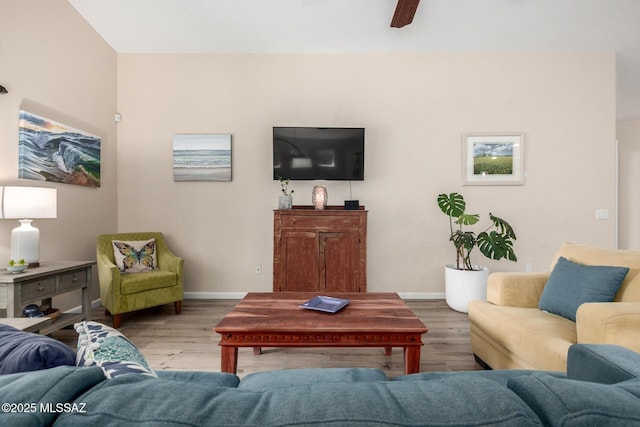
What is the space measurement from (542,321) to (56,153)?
419cm

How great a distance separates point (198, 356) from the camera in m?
2.25

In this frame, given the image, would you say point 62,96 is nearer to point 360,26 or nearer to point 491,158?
point 360,26

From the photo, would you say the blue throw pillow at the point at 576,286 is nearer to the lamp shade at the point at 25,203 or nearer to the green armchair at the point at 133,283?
the green armchair at the point at 133,283

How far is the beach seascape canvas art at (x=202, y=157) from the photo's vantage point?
3.74 metres

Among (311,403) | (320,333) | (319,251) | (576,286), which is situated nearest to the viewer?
(311,403)

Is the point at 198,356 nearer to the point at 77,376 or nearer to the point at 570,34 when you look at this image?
the point at 77,376

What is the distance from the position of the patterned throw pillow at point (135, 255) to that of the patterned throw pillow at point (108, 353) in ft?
8.46

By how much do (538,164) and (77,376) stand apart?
15.1 ft

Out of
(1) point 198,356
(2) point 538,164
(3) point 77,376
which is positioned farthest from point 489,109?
(3) point 77,376

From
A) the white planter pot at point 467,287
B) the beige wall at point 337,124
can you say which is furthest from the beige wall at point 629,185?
the white planter pot at point 467,287

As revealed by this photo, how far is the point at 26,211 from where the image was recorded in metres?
2.14

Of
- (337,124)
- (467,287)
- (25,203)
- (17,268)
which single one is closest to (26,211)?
(25,203)

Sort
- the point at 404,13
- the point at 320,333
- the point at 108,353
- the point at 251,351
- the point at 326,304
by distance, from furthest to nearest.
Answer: the point at 404,13 → the point at 251,351 → the point at 326,304 → the point at 320,333 → the point at 108,353

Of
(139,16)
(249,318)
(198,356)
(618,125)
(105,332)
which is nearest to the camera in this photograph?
(105,332)
